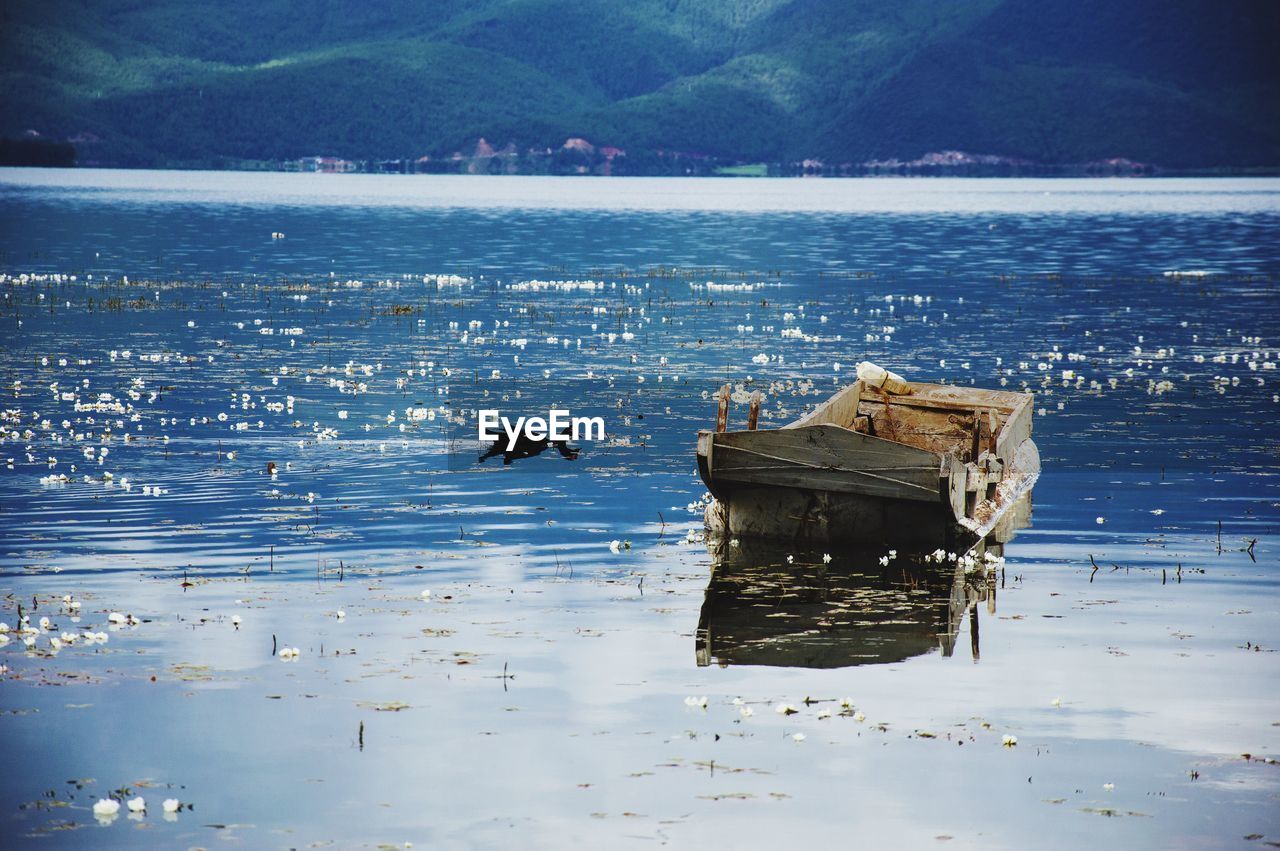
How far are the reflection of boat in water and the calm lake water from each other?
0.08 meters

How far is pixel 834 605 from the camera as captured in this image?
19.4 metres

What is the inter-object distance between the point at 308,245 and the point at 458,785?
87.8 metres

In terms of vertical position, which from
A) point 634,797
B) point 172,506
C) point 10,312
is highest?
point 10,312

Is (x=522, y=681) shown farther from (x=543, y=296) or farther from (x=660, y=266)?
(x=660, y=266)

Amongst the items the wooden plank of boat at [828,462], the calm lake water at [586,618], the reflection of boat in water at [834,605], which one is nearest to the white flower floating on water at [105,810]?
the calm lake water at [586,618]

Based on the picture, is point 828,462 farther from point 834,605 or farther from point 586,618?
point 586,618

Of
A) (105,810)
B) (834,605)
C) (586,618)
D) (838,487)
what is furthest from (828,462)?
(105,810)

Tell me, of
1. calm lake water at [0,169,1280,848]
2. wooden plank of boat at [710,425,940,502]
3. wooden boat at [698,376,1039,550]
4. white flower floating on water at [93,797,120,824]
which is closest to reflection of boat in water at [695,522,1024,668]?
calm lake water at [0,169,1280,848]

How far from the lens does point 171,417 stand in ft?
109

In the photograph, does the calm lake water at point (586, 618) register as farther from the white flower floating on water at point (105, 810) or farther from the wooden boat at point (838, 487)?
the wooden boat at point (838, 487)

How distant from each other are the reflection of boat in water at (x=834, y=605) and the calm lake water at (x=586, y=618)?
0.08 meters

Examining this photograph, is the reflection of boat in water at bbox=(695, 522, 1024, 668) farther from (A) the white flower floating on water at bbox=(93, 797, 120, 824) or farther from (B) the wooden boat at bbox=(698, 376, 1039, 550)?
(A) the white flower floating on water at bbox=(93, 797, 120, 824)

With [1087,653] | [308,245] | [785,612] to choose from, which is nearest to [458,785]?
[785,612]

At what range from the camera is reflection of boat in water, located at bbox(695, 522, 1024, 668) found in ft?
58.1
